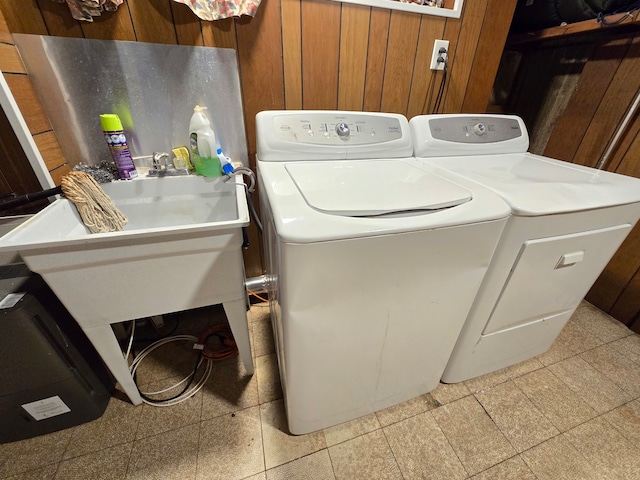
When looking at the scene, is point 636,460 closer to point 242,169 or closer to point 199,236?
point 199,236

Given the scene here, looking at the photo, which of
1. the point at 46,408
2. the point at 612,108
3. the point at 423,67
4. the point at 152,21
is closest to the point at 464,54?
the point at 423,67

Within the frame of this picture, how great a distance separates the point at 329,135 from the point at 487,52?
1113mm

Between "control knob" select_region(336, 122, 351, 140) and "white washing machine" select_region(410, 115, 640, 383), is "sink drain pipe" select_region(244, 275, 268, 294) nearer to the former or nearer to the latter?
"control knob" select_region(336, 122, 351, 140)

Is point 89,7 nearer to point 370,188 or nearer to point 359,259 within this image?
point 370,188

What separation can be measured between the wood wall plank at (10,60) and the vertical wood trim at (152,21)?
1.27 ft

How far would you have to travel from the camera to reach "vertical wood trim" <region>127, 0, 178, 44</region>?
0.98 meters

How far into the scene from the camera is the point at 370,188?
0.82 m

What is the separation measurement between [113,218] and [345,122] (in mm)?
957

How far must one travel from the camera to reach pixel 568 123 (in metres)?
1.70

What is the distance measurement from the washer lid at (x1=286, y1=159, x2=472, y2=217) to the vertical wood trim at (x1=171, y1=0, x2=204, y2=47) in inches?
25.6

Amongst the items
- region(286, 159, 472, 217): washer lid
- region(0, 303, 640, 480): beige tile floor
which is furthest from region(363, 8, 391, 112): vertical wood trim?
region(0, 303, 640, 480): beige tile floor

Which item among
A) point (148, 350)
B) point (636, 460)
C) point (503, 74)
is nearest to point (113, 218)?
point (148, 350)

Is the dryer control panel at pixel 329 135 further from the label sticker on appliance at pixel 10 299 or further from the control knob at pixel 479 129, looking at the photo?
the label sticker on appliance at pixel 10 299

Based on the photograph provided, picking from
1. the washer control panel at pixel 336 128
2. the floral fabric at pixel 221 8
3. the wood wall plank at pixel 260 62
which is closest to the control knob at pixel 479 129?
the washer control panel at pixel 336 128
